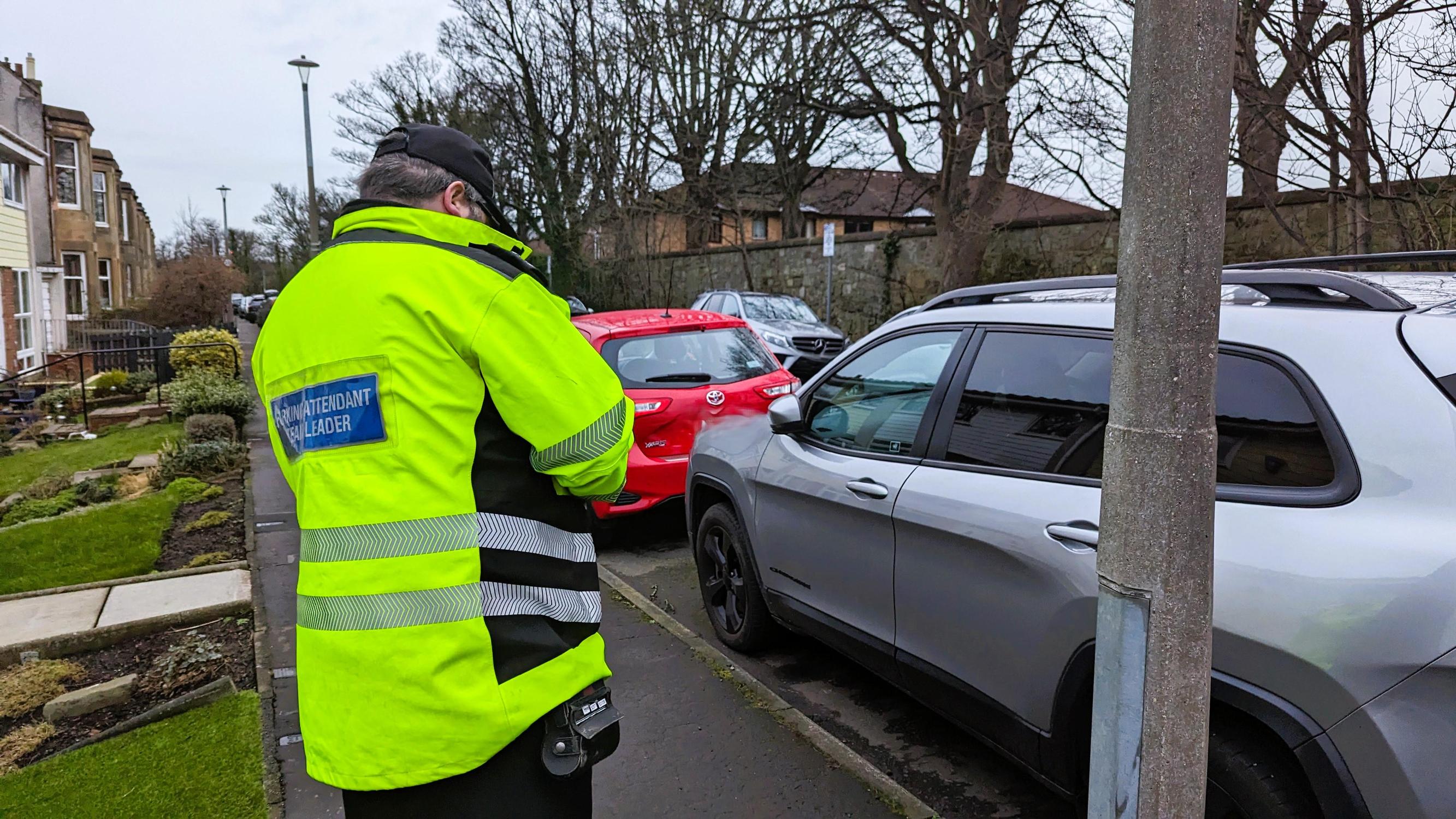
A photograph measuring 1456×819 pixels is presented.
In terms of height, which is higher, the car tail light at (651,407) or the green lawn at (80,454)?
the car tail light at (651,407)

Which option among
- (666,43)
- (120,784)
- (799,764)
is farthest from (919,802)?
(666,43)

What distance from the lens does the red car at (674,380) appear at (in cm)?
624

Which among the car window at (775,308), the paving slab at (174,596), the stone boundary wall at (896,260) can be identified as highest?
the stone boundary wall at (896,260)

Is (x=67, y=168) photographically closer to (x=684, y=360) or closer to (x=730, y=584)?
(x=684, y=360)

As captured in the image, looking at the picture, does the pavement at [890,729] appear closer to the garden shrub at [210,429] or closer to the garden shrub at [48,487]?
the garden shrub at [48,487]

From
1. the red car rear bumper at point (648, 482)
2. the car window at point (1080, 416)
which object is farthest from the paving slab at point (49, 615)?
the car window at point (1080, 416)

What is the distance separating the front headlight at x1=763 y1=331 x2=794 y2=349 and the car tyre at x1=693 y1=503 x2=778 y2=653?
967 centimetres

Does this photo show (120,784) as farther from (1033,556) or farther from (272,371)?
(1033,556)

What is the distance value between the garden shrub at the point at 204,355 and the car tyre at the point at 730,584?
12204 millimetres

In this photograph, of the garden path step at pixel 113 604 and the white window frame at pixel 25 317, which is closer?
the garden path step at pixel 113 604

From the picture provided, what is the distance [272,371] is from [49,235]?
86.7ft

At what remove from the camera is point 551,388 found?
166 cm

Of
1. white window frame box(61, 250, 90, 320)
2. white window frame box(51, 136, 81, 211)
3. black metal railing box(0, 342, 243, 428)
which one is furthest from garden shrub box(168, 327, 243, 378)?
white window frame box(51, 136, 81, 211)

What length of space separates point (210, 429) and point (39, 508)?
7.92 feet
